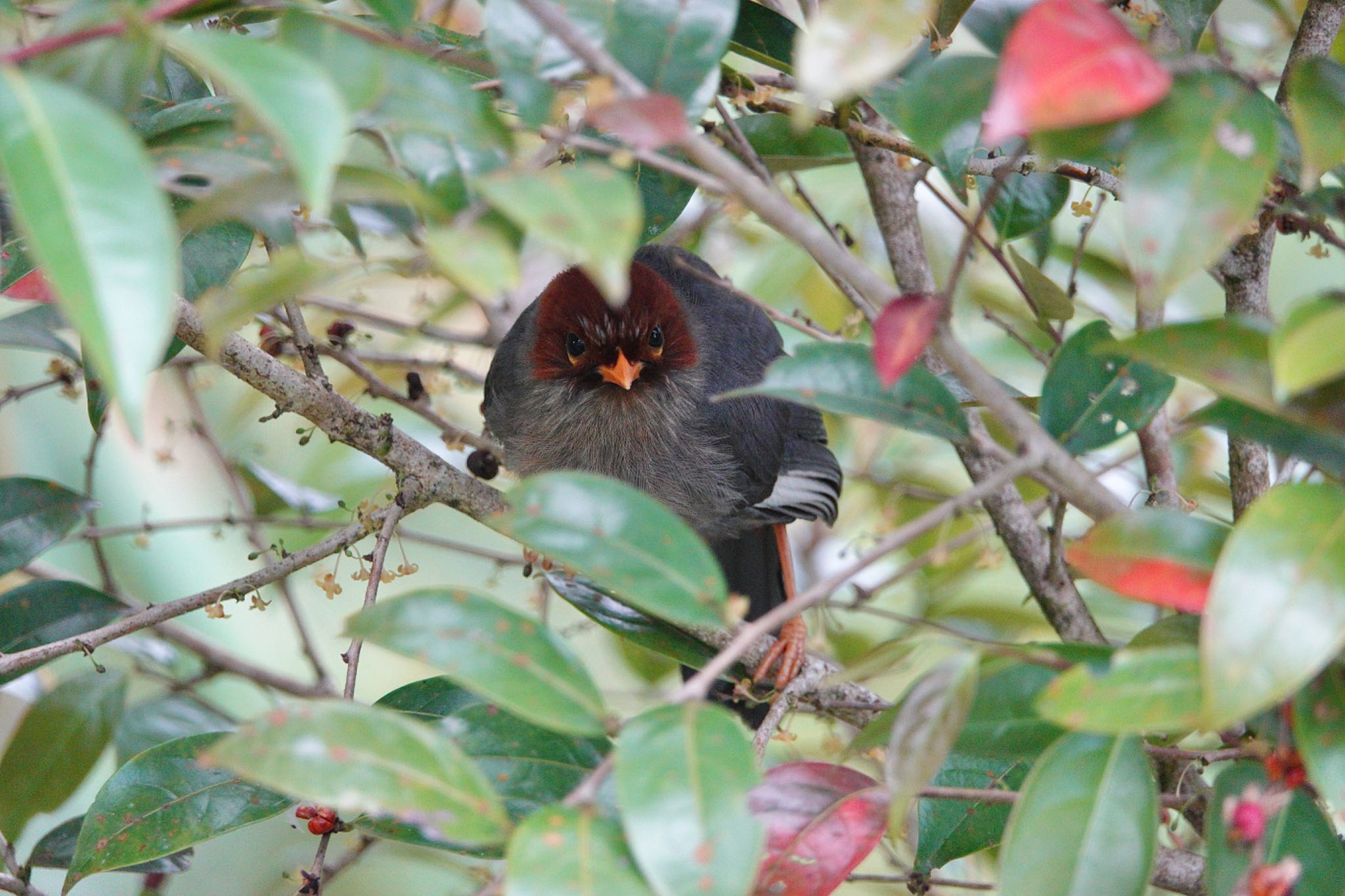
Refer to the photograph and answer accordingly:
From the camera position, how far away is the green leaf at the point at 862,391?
3.92 feet

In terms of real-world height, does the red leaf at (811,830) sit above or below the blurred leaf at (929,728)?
below

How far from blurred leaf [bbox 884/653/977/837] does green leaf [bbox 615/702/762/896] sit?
128 mm

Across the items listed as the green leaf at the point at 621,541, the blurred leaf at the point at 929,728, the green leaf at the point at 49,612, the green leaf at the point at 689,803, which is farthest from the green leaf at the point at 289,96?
the green leaf at the point at 49,612

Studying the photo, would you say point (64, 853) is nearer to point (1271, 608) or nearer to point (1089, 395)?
point (1089, 395)

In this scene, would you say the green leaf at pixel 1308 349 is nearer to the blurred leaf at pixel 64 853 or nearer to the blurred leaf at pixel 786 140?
the blurred leaf at pixel 786 140

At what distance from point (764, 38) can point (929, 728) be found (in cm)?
125

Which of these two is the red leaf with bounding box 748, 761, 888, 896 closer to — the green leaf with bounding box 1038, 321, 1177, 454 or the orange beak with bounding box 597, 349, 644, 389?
the green leaf with bounding box 1038, 321, 1177, 454

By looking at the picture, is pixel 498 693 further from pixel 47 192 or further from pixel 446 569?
pixel 446 569

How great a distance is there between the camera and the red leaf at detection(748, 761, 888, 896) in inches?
47.8

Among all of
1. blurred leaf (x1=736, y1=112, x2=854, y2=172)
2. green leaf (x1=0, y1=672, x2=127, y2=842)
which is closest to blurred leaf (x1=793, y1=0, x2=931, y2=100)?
blurred leaf (x1=736, y1=112, x2=854, y2=172)

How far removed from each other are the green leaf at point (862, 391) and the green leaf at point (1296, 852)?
1.55 feet

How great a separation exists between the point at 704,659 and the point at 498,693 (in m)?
1.08

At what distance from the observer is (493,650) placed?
1015mm

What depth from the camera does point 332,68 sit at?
97 cm
